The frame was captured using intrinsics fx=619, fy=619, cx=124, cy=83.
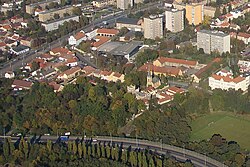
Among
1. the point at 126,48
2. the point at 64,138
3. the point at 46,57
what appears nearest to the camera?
the point at 64,138

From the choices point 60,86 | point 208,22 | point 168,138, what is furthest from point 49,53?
point 168,138

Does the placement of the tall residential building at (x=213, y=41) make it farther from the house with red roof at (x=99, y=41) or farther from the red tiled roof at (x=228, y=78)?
the house with red roof at (x=99, y=41)

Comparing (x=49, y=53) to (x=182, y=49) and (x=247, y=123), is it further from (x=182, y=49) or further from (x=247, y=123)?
(x=247, y=123)

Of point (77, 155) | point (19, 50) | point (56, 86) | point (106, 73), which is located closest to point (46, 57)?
point (19, 50)

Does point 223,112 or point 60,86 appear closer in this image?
point 223,112

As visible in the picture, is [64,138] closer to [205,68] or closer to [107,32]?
[205,68]

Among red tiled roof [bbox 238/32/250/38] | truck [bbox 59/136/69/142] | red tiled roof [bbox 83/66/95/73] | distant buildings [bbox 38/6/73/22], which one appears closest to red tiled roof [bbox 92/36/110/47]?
red tiled roof [bbox 83/66/95/73]
